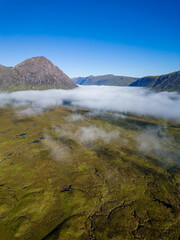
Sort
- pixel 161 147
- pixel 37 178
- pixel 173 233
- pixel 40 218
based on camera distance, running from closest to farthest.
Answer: pixel 173 233
pixel 40 218
pixel 37 178
pixel 161 147

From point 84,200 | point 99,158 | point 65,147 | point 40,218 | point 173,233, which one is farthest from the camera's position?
point 65,147

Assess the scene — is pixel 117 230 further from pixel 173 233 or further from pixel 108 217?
pixel 173 233

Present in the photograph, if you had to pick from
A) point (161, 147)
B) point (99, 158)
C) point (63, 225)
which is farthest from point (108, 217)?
point (161, 147)

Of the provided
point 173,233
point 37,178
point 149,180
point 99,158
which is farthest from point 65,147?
point 173,233

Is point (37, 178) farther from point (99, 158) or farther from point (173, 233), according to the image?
point (173, 233)

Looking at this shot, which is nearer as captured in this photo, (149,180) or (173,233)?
(173,233)

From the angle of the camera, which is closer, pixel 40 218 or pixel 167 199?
pixel 40 218
